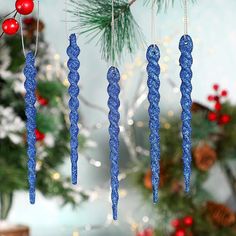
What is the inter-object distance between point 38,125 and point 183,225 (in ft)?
1.93

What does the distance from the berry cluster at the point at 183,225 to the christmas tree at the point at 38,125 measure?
0.43 m

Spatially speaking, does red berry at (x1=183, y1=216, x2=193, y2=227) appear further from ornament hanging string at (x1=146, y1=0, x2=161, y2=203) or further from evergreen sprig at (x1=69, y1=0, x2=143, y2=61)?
ornament hanging string at (x1=146, y1=0, x2=161, y2=203)

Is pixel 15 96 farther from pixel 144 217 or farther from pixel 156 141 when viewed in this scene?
pixel 156 141

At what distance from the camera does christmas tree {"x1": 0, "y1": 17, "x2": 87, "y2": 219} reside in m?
2.22

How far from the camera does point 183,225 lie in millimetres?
2312

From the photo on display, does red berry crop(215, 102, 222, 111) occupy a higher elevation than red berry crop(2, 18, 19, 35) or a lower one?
higher

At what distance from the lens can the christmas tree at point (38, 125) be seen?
222 centimetres

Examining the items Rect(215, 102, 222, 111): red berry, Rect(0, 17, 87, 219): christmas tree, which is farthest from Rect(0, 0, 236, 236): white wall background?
Rect(215, 102, 222, 111): red berry

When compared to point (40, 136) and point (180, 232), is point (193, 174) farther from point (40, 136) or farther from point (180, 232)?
point (40, 136)

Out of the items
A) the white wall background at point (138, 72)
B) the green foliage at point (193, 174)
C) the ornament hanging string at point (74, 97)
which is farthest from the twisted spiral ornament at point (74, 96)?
the white wall background at point (138, 72)

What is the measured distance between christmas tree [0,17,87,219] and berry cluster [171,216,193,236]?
1.40 ft

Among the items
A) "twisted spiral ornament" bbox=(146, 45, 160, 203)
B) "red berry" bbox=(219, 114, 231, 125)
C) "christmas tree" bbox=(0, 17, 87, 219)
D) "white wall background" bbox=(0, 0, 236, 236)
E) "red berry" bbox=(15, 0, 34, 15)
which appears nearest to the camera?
"twisted spiral ornament" bbox=(146, 45, 160, 203)

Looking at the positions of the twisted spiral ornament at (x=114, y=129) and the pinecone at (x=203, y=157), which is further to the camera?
the pinecone at (x=203, y=157)

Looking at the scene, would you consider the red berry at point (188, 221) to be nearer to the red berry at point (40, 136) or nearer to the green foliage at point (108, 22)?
the red berry at point (40, 136)
